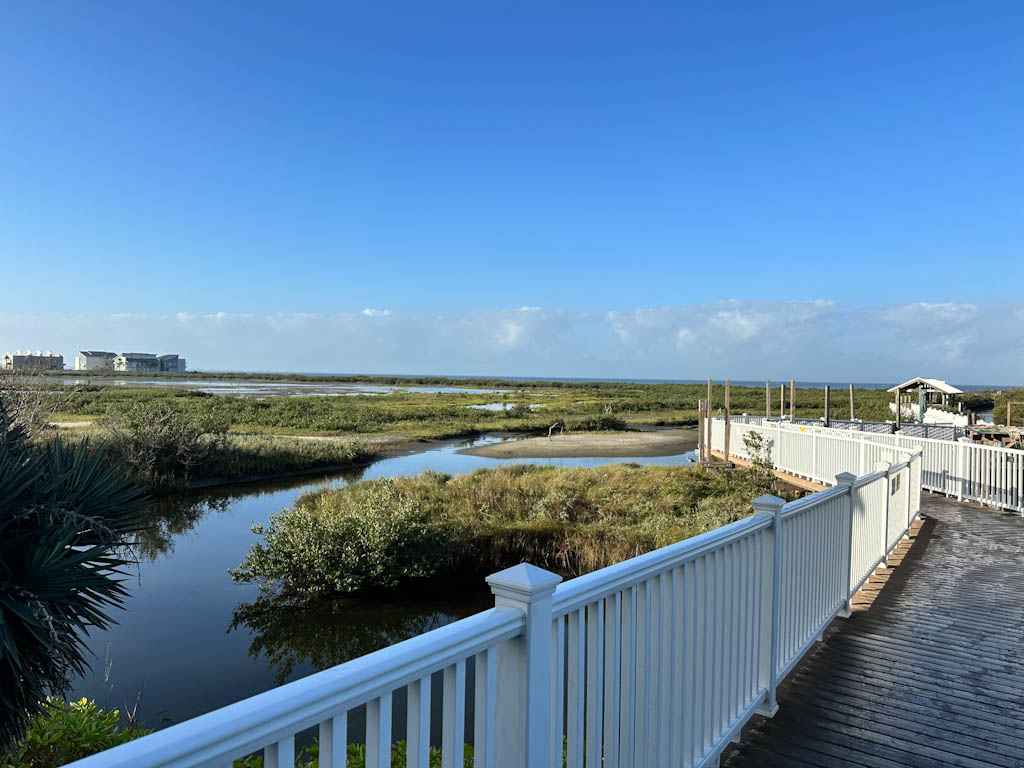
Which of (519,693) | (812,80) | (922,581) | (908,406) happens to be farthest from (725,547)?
(908,406)

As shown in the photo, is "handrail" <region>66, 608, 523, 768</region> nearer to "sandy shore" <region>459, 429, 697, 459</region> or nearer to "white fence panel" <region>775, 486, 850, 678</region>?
"white fence panel" <region>775, 486, 850, 678</region>

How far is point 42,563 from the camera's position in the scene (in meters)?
2.87

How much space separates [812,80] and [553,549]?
14775mm

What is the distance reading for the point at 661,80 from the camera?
1955cm

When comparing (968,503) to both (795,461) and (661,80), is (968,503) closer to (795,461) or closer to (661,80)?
(795,461)

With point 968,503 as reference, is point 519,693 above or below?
above

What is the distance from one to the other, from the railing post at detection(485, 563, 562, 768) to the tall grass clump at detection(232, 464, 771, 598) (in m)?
8.88

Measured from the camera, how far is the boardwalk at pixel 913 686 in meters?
3.46

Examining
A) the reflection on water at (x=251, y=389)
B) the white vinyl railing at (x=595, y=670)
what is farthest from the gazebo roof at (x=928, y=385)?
the reflection on water at (x=251, y=389)

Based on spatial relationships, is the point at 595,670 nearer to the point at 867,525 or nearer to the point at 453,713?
the point at 453,713

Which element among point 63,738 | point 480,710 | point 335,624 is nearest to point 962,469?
point 335,624

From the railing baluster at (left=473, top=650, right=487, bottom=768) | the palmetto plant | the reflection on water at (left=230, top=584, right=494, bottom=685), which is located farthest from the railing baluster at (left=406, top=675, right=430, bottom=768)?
the reflection on water at (left=230, top=584, right=494, bottom=685)

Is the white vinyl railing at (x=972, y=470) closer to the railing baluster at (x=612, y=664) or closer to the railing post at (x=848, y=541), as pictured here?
the railing post at (x=848, y=541)

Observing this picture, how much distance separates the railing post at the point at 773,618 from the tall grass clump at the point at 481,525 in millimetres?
7381
